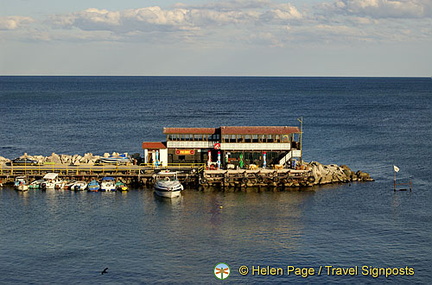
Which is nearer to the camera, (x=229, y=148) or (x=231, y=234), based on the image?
(x=231, y=234)

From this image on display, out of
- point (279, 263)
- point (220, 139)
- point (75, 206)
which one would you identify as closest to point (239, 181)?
point (220, 139)

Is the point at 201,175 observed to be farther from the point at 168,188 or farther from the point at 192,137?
the point at 168,188

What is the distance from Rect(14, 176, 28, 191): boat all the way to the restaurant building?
1697cm

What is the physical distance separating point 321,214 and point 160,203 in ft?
64.3

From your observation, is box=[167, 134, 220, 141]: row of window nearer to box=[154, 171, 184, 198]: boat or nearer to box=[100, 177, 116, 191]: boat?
box=[154, 171, 184, 198]: boat

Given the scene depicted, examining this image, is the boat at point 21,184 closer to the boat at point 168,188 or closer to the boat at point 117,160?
the boat at point 117,160

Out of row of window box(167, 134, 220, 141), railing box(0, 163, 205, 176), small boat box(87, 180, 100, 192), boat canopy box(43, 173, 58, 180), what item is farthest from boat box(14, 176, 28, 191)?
row of window box(167, 134, 220, 141)

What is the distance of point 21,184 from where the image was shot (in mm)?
84562

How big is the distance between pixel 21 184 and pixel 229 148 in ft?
93.9

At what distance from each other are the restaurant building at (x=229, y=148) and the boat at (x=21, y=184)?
17.0m

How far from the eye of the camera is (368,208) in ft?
246

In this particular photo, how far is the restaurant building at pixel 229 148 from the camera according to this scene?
89.6 meters

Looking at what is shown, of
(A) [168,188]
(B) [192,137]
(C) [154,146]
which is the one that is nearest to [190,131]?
(B) [192,137]

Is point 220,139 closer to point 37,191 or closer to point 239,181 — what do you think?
point 239,181
